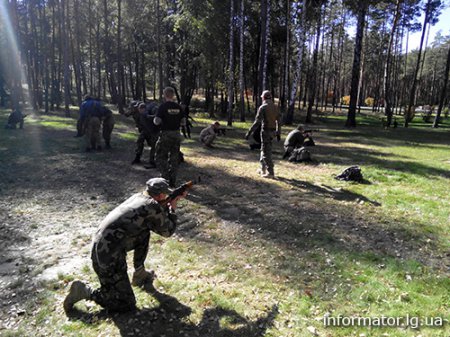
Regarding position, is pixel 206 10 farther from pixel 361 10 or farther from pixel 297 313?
pixel 297 313

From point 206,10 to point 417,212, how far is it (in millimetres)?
25476

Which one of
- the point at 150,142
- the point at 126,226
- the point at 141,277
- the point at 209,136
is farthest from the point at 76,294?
the point at 209,136

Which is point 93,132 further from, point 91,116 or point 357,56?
point 357,56

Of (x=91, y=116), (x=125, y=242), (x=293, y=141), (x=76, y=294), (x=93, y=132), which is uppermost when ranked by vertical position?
(x=91, y=116)

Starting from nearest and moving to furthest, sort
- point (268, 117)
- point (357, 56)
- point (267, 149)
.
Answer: point (268, 117) < point (267, 149) < point (357, 56)

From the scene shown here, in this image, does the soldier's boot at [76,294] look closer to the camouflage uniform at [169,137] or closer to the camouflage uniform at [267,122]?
the camouflage uniform at [169,137]

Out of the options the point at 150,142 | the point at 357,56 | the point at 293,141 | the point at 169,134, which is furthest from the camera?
the point at 357,56

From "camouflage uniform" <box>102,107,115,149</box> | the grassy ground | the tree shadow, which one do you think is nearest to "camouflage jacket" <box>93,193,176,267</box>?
the grassy ground

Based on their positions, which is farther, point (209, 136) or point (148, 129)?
point (209, 136)

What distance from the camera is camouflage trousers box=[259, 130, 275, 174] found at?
394 inches

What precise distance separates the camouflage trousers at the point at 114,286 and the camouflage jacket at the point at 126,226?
0.17ft

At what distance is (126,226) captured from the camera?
405cm

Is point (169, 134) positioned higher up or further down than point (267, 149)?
higher up

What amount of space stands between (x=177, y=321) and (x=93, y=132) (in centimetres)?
1133
